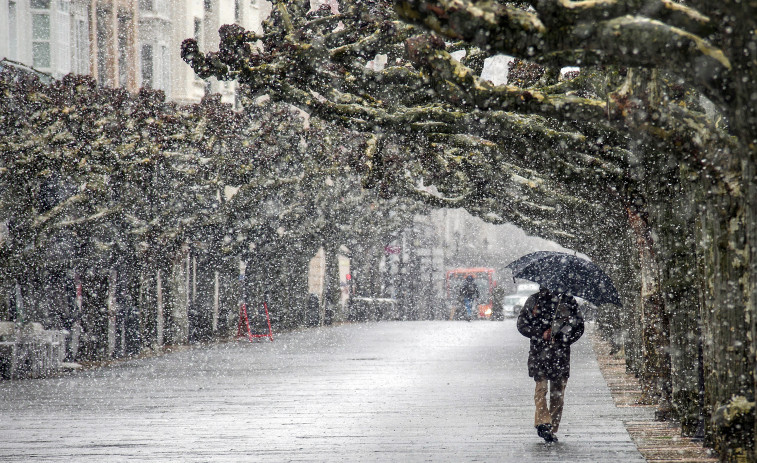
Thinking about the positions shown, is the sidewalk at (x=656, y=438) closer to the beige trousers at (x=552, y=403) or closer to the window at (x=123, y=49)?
the beige trousers at (x=552, y=403)

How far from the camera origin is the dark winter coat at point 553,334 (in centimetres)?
1202

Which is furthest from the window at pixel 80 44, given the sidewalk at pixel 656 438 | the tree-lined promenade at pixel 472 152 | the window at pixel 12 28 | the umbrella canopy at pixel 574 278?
the umbrella canopy at pixel 574 278

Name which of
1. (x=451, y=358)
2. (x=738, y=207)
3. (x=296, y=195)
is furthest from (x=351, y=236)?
(x=738, y=207)

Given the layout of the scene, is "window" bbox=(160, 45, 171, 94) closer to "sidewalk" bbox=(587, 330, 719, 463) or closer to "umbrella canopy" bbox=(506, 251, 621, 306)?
"sidewalk" bbox=(587, 330, 719, 463)

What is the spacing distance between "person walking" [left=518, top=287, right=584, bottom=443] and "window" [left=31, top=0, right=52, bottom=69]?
22899 millimetres

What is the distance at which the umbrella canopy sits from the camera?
11.8 meters

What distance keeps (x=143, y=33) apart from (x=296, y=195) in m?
6.83

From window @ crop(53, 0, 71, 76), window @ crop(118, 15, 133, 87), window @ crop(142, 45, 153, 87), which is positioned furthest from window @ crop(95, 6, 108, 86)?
window @ crop(53, 0, 71, 76)

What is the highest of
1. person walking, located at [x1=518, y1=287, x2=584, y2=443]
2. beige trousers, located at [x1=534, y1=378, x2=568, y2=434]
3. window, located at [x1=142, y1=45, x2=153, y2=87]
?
window, located at [x1=142, y1=45, x2=153, y2=87]

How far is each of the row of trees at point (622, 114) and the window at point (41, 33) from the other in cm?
1427

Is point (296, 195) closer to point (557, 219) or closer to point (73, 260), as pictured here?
point (557, 219)

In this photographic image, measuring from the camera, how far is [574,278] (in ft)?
39.2

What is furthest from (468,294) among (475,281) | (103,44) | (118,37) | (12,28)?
(12,28)

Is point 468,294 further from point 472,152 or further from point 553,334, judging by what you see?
point 553,334
